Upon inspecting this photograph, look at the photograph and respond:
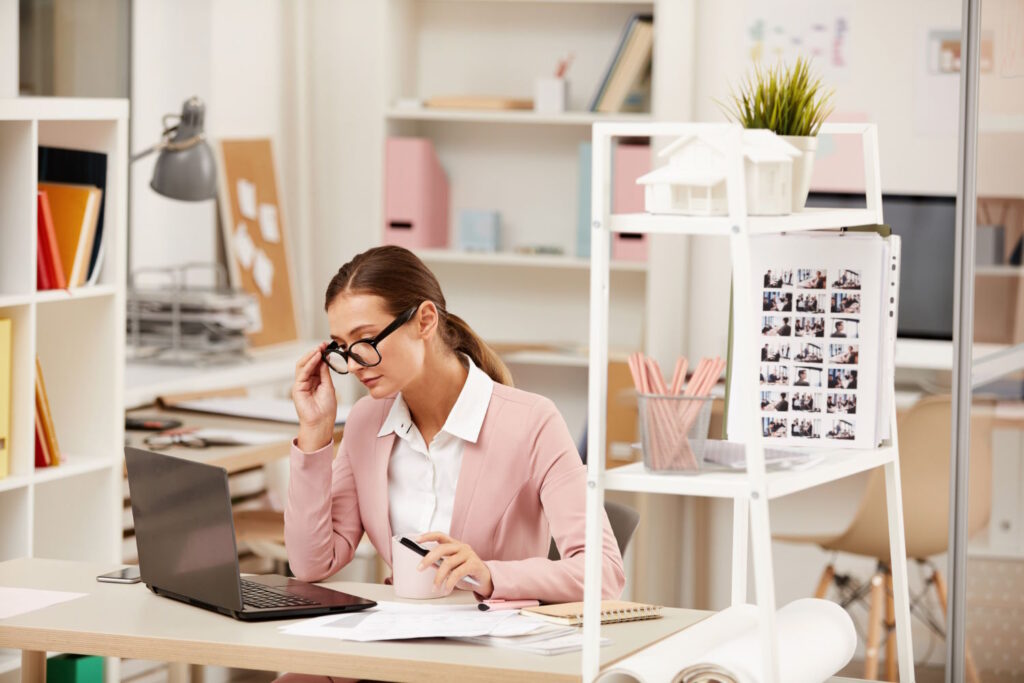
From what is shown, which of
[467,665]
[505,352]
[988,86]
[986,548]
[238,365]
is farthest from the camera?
[505,352]

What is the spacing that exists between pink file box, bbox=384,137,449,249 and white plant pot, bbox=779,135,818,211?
2.98 metres

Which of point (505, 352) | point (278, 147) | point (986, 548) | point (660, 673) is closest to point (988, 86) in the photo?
point (986, 548)

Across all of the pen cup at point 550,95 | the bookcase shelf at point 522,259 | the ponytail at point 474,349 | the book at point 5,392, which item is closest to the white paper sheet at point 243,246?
the bookcase shelf at point 522,259

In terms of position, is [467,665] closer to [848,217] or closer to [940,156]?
[848,217]

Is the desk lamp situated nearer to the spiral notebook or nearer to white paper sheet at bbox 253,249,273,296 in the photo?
white paper sheet at bbox 253,249,273,296

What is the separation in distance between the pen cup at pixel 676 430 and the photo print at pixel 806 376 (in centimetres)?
20

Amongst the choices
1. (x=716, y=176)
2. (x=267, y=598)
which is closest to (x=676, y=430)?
(x=716, y=176)

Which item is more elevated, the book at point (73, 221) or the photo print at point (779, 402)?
the book at point (73, 221)

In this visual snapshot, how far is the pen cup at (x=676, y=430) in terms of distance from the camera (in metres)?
1.61

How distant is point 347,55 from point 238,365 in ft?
4.35

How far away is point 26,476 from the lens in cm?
278

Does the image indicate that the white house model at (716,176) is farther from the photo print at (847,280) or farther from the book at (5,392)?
the book at (5,392)

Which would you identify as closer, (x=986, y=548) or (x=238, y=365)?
(x=986, y=548)

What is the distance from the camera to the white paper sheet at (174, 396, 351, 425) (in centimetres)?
370
